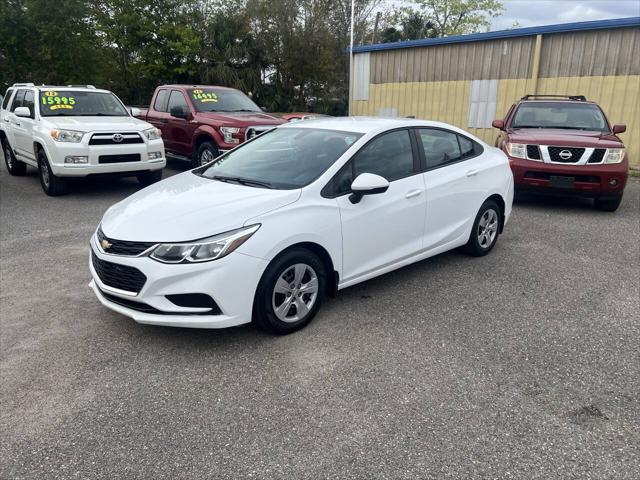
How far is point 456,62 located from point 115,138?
11174 mm

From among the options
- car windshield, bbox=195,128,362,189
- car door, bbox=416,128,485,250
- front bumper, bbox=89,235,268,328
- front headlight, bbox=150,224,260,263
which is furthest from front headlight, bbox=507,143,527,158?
front headlight, bbox=150,224,260,263

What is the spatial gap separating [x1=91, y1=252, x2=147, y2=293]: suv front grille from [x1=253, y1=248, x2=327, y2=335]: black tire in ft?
2.64

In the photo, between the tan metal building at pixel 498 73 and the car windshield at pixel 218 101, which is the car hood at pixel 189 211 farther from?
the tan metal building at pixel 498 73

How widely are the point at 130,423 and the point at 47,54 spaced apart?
815 inches

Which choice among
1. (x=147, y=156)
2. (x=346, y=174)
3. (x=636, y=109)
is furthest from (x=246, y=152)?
(x=636, y=109)

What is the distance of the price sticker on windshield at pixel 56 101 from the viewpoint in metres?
9.20

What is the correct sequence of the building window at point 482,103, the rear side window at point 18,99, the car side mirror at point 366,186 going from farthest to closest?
the building window at point 482,103
the rear side window at point 18,99
the car side mirror at point 366,186

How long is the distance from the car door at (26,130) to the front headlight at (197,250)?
716 cm

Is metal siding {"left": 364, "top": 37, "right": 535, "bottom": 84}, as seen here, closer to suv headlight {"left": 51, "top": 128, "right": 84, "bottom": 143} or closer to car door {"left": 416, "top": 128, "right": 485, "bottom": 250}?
car door {"left": 416, "top": 128, "right": 485, "bottom": 250}

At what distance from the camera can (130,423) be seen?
290 cm

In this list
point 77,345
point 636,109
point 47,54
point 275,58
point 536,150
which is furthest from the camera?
point 275,58

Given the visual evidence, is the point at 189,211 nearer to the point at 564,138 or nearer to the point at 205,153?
the point at 564,138

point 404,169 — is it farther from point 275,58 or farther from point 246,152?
point 275,58

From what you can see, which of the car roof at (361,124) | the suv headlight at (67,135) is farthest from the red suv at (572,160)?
the suv headlight at (67,135)
